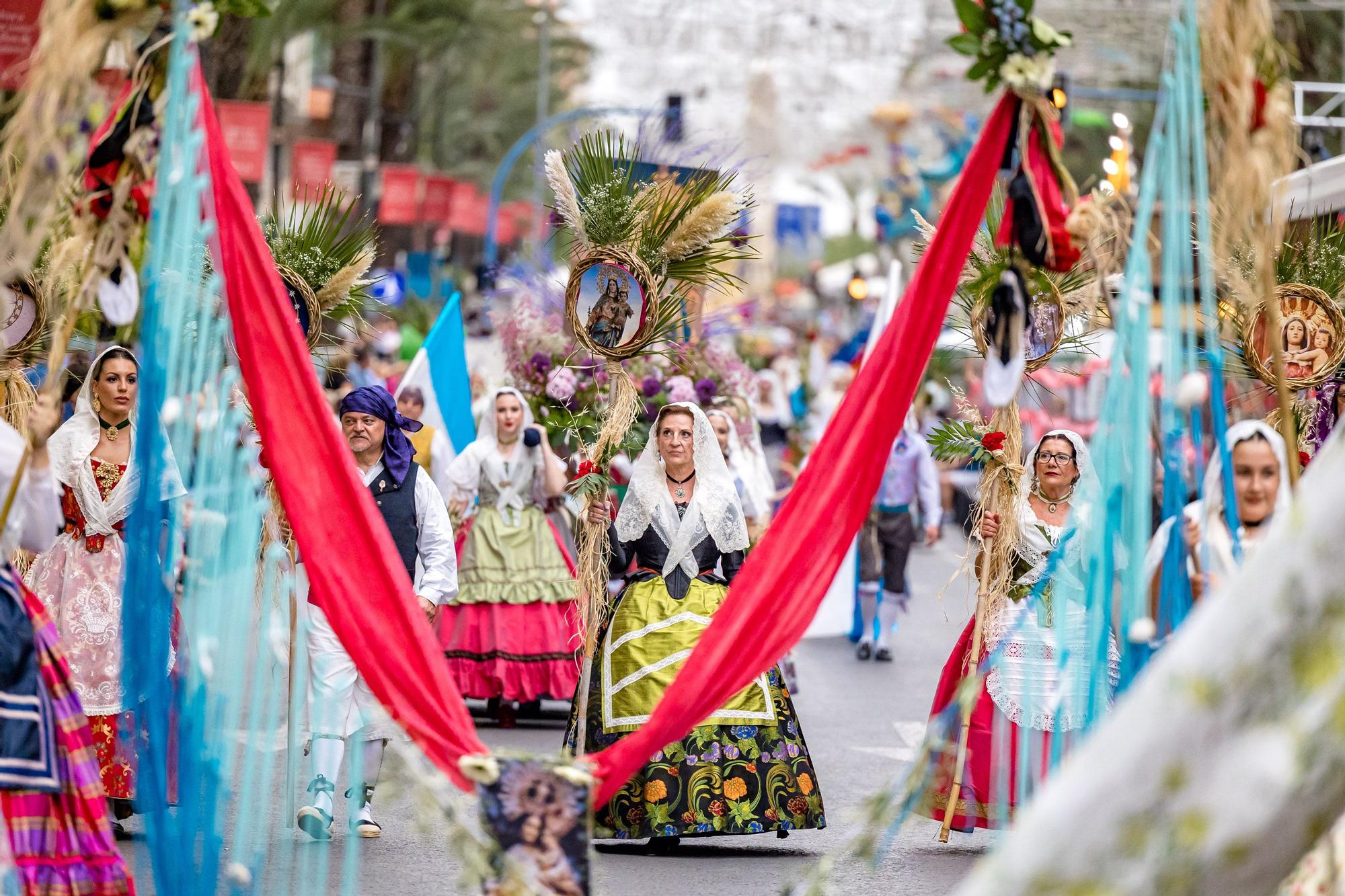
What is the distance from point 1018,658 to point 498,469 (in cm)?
432

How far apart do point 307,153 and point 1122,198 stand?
82.4ft

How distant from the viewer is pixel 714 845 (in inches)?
302

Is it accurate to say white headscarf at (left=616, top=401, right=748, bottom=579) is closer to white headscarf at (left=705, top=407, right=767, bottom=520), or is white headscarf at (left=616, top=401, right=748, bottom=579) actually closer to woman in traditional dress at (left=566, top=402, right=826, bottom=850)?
woman in traditional dress at (left=566, top=402, right=826, bottom=850)

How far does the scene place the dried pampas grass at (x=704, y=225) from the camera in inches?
304

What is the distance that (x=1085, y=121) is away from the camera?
29.4 meters

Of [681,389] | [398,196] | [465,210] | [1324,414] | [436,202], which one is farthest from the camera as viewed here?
[465,210]

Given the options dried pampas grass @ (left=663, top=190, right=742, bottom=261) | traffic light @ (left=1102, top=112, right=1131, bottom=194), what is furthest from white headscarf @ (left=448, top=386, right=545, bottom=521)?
traffic light @ (left=1102, top=112, right=1131, bottom=194)

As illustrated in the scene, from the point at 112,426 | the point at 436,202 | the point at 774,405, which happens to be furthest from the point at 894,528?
the point at 436,202

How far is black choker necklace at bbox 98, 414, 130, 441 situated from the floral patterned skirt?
234 centimetres

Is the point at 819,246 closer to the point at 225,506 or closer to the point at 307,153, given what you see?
the point at 307,153

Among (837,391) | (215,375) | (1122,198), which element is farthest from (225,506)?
(837,391)

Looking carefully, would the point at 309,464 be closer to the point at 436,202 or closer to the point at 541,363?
the point at 541,363

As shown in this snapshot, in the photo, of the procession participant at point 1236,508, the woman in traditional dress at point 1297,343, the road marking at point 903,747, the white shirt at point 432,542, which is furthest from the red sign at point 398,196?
the procession participant at point 1236,508

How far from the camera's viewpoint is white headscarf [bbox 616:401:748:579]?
25.1 feet
